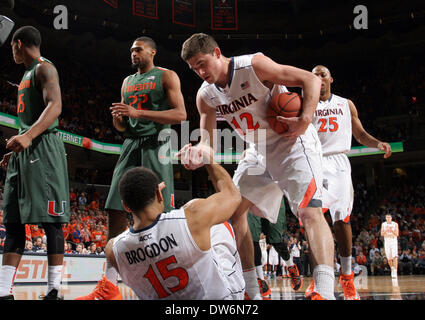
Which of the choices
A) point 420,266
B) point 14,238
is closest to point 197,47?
point 14,238

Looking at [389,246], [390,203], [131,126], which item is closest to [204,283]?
[131,126]

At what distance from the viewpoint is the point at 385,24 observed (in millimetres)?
Answer: 21172

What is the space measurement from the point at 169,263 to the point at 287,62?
22319 millimetres

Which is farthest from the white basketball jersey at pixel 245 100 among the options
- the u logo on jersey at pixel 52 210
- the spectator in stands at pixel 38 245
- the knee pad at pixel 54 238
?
the spectator in stands at pixel 38 245

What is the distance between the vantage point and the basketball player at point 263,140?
3207mm

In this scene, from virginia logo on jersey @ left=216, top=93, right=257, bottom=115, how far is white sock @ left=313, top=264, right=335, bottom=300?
1.29 metres

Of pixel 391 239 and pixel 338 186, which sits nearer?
pixel 338 186

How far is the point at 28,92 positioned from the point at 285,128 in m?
2.12

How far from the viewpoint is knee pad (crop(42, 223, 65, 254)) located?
11.5 ft

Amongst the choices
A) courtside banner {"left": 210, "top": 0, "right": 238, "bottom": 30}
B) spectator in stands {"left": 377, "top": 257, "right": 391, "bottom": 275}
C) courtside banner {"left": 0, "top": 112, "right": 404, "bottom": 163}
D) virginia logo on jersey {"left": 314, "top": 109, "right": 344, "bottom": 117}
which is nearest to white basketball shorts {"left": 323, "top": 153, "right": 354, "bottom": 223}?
virginia logo on jersey {"left": 314, "top": 109, "right": 344, "bottom": 117}

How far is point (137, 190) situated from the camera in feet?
7.98

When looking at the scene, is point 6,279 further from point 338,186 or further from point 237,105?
point 338,186

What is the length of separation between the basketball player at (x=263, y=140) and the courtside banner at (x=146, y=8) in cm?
1270

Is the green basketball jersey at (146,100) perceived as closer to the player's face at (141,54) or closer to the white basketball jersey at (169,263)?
the player's face at (141,54)
